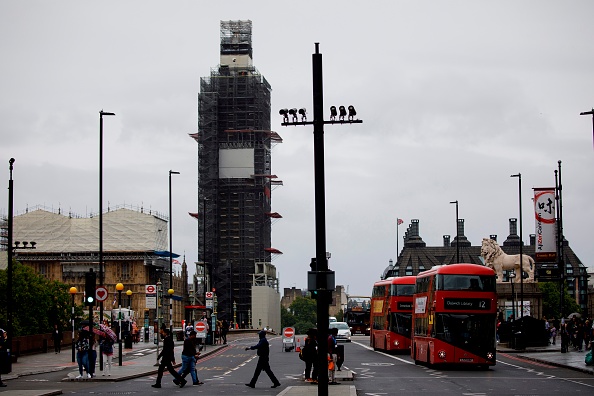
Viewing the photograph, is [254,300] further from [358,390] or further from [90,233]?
[358,390]

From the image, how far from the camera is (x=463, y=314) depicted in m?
38.6

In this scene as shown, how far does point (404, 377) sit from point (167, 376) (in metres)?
9.38

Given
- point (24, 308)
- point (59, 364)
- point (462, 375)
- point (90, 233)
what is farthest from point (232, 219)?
point (462, 375)

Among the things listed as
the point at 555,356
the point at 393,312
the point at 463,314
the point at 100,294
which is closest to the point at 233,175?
the point at 393,312

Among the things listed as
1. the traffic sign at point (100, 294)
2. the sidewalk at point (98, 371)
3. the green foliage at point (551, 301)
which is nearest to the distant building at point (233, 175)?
the green foliage at point (551, 301)

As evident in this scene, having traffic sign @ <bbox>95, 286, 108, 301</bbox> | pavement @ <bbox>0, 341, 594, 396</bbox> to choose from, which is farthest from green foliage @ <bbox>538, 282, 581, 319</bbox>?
traffic sign @ <bbox>95, 286, 108, 301</bbox>

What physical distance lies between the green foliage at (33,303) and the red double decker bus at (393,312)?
84.1 feet

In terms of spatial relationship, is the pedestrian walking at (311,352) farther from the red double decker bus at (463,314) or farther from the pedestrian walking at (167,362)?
the red double decker bus at (463,314)

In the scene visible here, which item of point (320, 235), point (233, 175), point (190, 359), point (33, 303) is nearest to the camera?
point (320, 235)

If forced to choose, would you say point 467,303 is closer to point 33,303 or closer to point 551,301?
point 33,303

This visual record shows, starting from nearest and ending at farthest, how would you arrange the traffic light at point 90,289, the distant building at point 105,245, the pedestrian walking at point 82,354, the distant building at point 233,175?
the pedestrian walking at point 82,354
the traffic light at point 90,289
the distant building at point 105,245
the distant building at point 233,175

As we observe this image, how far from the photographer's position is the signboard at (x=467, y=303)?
38.7 m

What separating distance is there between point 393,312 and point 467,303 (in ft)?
46.6

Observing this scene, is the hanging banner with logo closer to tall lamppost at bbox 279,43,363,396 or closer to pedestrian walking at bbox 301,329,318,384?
pedestrian walking at bbox 301,329,318,384
